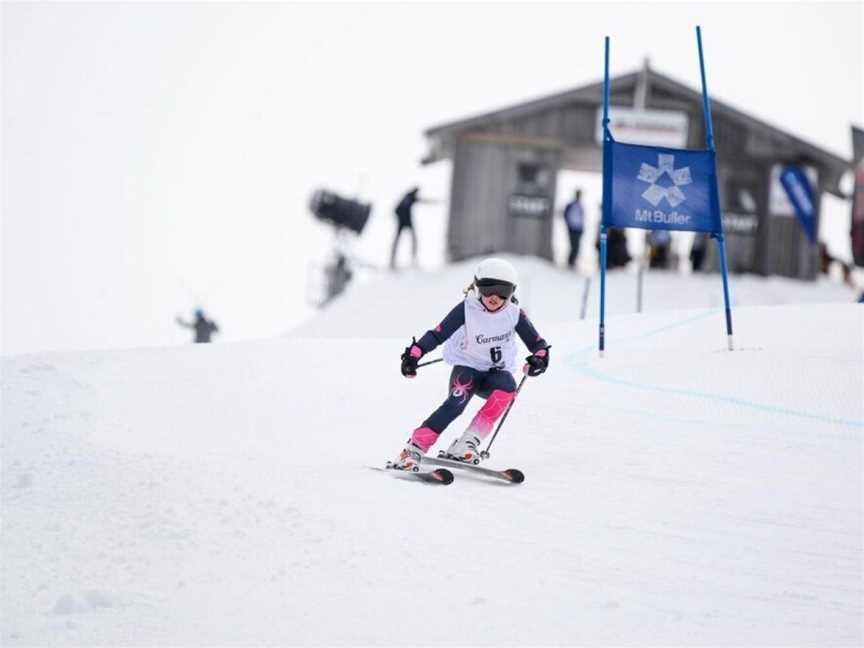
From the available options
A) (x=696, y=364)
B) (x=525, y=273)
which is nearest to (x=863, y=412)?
(x=696, y=364)

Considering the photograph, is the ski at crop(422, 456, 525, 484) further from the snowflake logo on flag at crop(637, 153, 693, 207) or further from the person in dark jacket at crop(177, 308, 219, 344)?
the person in dark jacket at crop(177, 308, 219, 344)

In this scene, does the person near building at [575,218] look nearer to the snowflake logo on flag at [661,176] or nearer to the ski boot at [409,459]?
the snowflake logo on flag at [661,176]

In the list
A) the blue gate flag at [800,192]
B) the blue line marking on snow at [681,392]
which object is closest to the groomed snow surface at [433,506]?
the blue line marking on snow at [681,392]

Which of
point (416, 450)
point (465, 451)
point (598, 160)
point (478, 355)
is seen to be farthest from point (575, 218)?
point (416, 450)

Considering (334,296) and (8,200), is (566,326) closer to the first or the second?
(334,296)

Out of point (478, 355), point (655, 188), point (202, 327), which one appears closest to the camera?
point (478, 355)

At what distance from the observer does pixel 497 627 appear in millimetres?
6145

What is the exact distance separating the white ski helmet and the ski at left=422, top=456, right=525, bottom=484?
3.58 feet

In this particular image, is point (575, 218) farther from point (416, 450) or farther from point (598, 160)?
point (416, 450)

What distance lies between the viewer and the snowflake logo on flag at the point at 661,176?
40.7 ft

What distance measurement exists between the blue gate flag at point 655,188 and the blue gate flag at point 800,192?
1833cm

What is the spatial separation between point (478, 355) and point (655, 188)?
441cm

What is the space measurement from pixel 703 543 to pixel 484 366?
76.2 inches

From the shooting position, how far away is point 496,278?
8.41m
